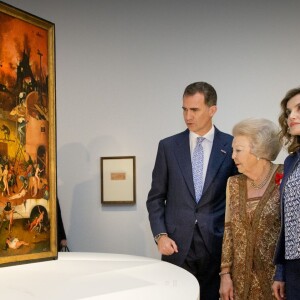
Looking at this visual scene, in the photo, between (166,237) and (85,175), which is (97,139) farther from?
(166,237)

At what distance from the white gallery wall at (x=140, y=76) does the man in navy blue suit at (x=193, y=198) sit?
146cm

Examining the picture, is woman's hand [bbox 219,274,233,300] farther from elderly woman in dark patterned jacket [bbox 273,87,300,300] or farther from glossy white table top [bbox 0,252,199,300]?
glossy white table top [bbox 0,252,199,300]

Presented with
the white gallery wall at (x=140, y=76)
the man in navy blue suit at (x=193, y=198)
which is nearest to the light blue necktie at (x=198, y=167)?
the man in navy blue suit at (x=193, y=198)

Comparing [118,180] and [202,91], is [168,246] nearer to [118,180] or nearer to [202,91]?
[202,91]

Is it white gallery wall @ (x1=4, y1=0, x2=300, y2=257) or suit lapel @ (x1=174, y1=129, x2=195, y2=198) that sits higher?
white gallery wall @ (x1=4, y1=0, x2=300, y2=257)

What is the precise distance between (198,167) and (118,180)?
1.85m

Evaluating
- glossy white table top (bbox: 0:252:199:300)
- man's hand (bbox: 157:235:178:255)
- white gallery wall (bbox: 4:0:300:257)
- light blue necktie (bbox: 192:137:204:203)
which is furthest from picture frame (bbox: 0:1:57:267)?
white gallery wall (bbox: 4:0:300:257)

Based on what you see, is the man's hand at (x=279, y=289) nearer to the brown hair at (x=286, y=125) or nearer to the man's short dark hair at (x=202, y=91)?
the brown hair at (x=286, y=125)

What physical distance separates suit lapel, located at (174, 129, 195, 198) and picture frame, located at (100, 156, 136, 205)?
169 cm

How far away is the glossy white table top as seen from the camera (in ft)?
5.42

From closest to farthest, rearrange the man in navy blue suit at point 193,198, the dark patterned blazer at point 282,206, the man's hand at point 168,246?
the dark patterned blazer at point 282,206 → the man's hand at point 168,246 → the man in navy blue suit at point 193,198

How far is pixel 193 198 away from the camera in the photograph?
3.02 m

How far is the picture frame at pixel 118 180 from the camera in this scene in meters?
4.81

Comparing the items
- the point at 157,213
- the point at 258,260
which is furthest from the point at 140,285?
the point at 157,213
